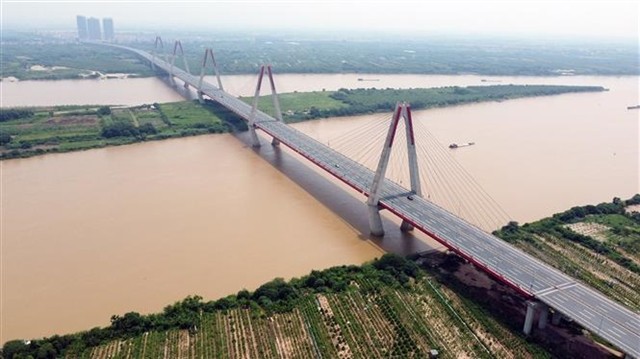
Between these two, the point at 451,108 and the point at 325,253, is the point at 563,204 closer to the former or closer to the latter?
the point at 325,253

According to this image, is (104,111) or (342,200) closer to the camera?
(342,200)

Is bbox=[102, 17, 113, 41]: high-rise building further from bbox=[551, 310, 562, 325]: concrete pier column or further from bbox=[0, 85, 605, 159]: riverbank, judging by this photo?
bbox=[551, 310, 562, 325]: concrete pier column

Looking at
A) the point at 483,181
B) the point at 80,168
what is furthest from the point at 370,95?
the point at 80,168

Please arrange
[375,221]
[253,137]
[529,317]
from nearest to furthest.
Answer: [529,317]
[375,221]
[253,137]

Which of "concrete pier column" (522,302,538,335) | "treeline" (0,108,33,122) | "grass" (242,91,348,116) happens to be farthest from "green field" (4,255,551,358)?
"treeline" (0,108,33,122)

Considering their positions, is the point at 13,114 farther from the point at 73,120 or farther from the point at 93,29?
the point at 93,29

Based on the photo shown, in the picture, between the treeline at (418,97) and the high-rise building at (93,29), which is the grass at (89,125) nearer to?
the treeline at (418,97)

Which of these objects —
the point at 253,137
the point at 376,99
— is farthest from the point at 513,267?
the point at 376,99
